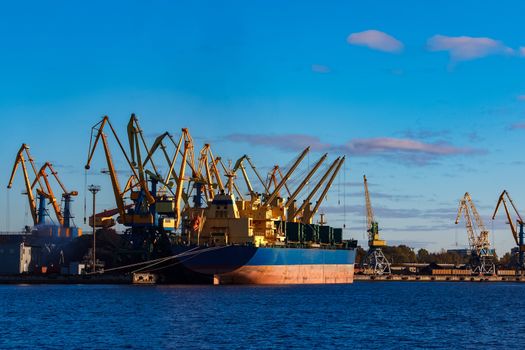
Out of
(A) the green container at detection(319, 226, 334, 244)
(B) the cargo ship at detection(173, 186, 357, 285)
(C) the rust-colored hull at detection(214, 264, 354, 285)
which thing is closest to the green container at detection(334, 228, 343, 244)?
(A) the green container at detection(319, 226, 334, 244)

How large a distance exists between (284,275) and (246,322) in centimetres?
6669

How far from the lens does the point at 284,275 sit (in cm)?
14250

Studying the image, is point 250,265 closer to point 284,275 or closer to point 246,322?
point 284,275

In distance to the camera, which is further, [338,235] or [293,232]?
[338,235]

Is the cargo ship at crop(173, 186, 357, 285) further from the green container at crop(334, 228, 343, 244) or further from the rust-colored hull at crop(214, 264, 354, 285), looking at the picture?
the green container at crop(334, 228, 343, 244)

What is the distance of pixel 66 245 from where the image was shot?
616ft

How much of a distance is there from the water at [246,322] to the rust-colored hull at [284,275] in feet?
63.1

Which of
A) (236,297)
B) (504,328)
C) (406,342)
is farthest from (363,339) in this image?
(236,297)

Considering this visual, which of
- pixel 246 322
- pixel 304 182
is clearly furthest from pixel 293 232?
pixel 246 322

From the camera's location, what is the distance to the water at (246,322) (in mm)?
63013

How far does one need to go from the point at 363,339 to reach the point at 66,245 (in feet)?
428

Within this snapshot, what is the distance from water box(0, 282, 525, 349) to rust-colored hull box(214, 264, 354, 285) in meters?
19.2

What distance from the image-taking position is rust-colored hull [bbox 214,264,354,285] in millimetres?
134125

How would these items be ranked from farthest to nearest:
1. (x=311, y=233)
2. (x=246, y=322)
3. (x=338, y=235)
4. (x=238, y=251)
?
(x=338, y=235)
(x=311, y=233)
(x=238, y=251)
(x=246, y=322)
